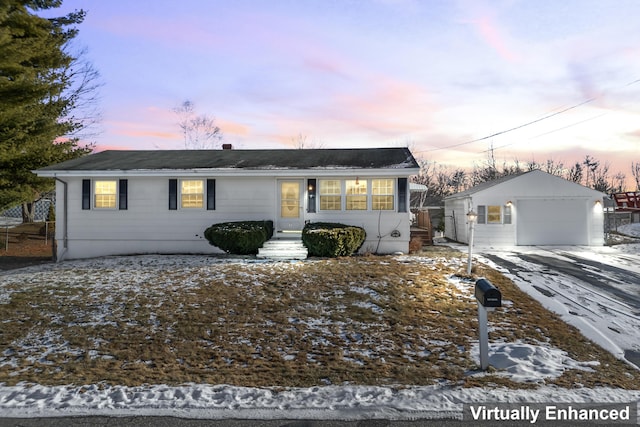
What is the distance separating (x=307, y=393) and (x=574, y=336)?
454 cm

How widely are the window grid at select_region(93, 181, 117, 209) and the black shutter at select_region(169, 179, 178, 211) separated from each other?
83.0 inches

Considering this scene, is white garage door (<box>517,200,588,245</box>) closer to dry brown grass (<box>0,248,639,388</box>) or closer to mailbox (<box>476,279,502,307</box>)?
dry brown grass (<box>0,248,639,388</box>)

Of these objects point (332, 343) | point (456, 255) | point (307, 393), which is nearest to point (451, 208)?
point (456, 255)

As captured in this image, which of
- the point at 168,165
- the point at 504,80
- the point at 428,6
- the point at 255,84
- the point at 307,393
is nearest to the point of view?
the point at 307,393

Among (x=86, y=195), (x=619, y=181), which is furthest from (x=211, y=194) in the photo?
(x=619, y=181)

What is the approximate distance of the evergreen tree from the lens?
14.7m

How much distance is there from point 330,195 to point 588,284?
313 inches

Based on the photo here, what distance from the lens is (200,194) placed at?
13.2 metres

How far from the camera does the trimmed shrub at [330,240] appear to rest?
1141 cm

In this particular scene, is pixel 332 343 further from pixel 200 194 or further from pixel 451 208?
pixel 451 208

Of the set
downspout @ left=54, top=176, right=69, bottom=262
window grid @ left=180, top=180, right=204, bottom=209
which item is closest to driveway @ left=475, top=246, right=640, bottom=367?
window grid @ left=180, top=180, right=204, bottom=209

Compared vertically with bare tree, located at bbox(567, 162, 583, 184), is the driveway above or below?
below

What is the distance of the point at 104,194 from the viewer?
1327cm

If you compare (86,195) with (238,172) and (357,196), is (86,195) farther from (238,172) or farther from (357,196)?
(357,196)
